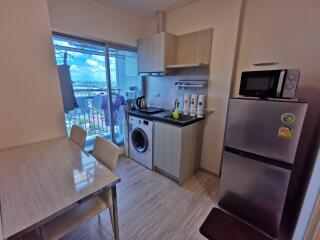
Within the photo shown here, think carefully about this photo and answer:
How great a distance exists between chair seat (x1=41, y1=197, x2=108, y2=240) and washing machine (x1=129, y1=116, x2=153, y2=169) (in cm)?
126

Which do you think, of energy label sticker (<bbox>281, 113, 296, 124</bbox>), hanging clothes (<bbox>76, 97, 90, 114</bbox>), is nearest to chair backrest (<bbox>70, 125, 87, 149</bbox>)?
hanging clothes (<bbox>76, 97, 90, 114</bbox>)

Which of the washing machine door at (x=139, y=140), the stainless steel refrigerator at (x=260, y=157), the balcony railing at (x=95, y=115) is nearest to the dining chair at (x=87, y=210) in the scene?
the washing machine door at (x=139, y=140)

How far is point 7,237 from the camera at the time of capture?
0.67 meters

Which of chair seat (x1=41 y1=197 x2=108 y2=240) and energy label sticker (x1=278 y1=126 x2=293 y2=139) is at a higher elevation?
energy label sticker (x1=278 y1=126 x2=293 y2=139)

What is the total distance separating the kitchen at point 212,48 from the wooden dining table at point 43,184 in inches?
21.3

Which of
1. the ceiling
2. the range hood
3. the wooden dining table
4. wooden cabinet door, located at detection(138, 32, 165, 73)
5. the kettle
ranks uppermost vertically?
the ceiling

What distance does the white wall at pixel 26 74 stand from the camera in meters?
1.48

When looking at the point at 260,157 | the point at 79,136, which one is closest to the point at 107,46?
the point at 79,136

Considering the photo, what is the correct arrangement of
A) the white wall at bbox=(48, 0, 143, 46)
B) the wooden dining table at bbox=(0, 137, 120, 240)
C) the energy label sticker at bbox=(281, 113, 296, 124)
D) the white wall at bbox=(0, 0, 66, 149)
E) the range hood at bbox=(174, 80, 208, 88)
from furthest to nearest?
1. the range hood at bbox=(174, 80, 208, 88)
2. the white wall at bbox=(48, 0, 143, 46)
3. the white wall at bbox=(0, 0, 66, 149)
4. the energy label sticker at bbox=(281, 113, 296, 124)
5. the wooden dining table at bbox=(0, 137, 120, 240)

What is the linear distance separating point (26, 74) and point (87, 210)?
1495 millimetres

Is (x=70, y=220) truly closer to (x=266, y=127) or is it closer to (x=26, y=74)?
(x=26, y=74)

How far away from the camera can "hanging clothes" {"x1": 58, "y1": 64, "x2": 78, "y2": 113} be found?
216 centimetres

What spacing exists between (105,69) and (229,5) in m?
2.01

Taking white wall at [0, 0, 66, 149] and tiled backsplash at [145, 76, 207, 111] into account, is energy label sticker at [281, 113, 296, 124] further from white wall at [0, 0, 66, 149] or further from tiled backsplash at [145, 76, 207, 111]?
white wall at [0, 0, 66, 149]
